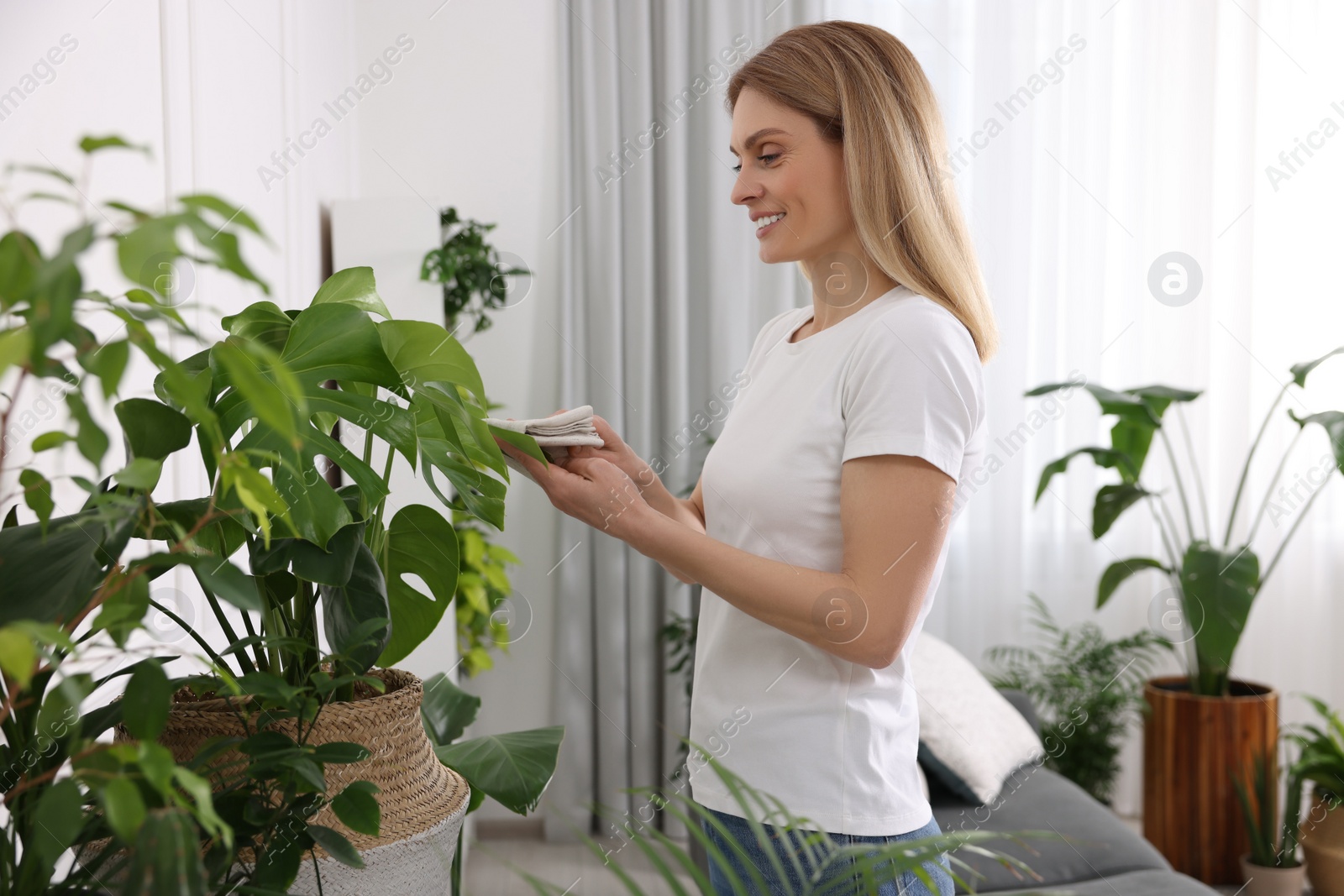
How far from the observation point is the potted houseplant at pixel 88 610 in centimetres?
38

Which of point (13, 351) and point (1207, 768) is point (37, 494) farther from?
point (1207, 768)

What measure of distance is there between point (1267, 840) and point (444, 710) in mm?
2309

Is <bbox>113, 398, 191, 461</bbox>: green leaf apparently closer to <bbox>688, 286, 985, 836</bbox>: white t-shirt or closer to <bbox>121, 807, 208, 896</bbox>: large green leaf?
<bbox>121, 807, 208, 896</bbox>: large green leaf

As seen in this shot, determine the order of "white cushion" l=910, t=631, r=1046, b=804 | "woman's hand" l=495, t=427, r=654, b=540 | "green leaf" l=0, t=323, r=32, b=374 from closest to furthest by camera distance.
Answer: "green leaf" l=0, t=323, r=32, b=374 < "woman's hand" l=495, t=427, r=654, b=540 < "white cushion" l=910, t=631, r=1046, b=804

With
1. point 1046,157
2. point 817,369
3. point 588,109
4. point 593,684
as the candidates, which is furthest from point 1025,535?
point 817,369

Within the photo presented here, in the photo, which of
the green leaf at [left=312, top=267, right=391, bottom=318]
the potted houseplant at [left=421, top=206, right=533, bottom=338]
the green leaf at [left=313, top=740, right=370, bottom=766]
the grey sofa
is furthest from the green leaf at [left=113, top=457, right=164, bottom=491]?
the potted houseplant at [left=421, top=206, right=533, bottom=338]

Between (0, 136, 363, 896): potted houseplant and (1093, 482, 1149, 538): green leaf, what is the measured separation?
229 centimetres

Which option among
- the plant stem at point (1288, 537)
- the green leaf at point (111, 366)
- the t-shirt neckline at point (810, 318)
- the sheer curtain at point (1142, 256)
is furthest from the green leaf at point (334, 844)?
the sheer curtain at point (1142, 256)

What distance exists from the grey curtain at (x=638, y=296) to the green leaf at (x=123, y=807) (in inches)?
102

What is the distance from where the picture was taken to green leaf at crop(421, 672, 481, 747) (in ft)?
3.59

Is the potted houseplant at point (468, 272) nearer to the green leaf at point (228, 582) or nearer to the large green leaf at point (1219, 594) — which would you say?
the large green leaf at point (1219, 594)

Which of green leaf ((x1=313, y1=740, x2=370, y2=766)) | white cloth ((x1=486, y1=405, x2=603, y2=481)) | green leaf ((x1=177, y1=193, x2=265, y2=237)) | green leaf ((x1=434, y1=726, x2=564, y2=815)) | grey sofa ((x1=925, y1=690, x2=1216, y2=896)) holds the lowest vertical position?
grey sofa ((x1=925, y1=690, x2=1216, y2=896))

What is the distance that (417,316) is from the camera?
231cm

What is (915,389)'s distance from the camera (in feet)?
3.15
